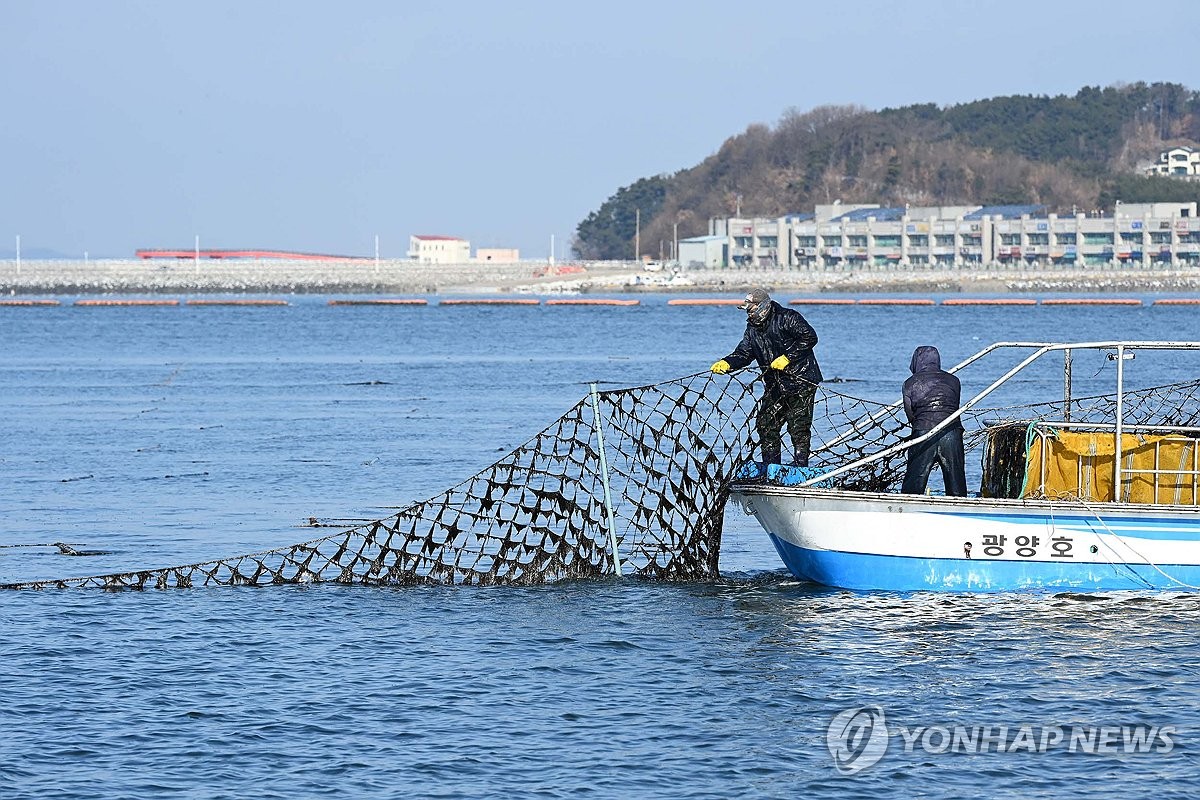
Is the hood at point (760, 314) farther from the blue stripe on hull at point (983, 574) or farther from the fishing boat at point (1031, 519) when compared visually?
the blue stripe on hull at point (983, 574)

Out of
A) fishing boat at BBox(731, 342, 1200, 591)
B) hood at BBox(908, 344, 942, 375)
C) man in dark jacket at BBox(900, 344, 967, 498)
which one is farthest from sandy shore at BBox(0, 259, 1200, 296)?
man in dark jacket at BBox(900, 344, 967, 498)

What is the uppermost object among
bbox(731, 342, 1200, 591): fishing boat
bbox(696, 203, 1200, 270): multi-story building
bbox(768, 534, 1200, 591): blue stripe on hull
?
bbox(696, 203, 1200, 270): multi-story building

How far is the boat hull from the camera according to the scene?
15.5 meters

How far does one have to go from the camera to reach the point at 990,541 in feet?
51.5

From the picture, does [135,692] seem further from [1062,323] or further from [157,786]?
[1062,323]

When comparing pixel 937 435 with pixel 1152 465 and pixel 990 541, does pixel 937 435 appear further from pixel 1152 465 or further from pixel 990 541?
pixel 1152 465

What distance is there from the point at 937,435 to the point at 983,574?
1.34 meters

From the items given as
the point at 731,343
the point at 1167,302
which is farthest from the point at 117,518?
the point at 1167,302

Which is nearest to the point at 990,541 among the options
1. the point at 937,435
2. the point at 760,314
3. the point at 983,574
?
the point at 983,574

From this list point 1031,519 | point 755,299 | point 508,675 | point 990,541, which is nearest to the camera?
point 508,675

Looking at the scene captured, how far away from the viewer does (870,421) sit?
57.1 feet

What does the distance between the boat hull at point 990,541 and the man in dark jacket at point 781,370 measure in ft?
2.57

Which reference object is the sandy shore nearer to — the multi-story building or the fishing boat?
the multi-story building

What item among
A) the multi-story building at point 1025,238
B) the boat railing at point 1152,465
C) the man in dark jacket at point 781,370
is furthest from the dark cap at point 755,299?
the multi-story building at point 1025,238
